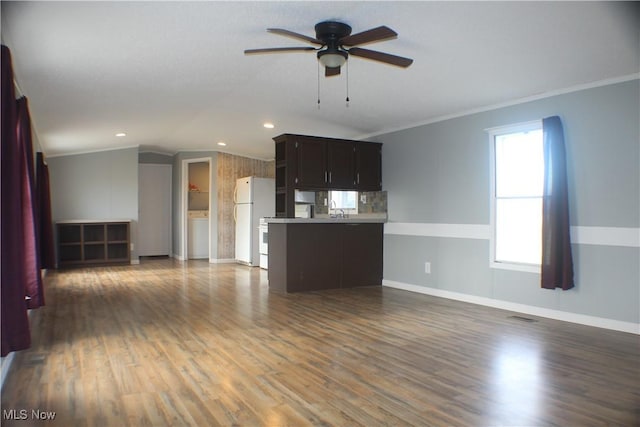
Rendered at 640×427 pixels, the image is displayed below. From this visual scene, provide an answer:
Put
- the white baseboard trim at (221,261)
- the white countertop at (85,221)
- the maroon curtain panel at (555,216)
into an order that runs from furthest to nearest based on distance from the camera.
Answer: the white baseboard trim at (221,261) < the white countertop at (85,221) < the maroon curtain panel at (555,216)

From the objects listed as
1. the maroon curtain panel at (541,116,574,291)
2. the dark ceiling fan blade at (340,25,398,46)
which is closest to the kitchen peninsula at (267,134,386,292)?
the maroon curtain panel at (541,116,574,291)

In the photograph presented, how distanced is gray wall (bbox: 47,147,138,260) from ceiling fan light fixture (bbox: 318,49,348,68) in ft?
24.0

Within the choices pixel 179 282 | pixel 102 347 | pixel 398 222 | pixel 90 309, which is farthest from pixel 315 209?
pixel 102 347

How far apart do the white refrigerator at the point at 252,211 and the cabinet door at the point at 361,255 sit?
9.90ft

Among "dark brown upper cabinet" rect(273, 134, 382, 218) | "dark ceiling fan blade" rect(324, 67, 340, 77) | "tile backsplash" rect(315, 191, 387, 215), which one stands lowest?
"tile backsplash" rect(315, 191, 387, 215)

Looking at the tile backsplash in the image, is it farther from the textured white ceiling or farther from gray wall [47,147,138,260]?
gray wall [47,147,138,260]

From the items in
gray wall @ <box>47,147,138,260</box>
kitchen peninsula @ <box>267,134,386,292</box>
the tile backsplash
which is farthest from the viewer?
gray wall @ <box>47,147,138,260</box>

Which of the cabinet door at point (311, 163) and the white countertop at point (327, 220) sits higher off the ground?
the cabinet door at point (311, 163)

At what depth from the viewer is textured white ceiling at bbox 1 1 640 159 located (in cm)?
296

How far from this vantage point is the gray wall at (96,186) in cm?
887

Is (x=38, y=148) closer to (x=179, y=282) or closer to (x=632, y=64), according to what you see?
(x=179, y=282)

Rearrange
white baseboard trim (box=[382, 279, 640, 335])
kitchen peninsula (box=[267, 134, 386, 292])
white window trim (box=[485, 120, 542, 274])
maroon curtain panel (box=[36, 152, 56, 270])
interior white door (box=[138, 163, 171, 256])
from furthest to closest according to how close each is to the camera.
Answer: interior white door (box=[138, 163, 171, 256])
maroon curtain panel (box=[36, 152, 56, 270])
kitchen peninsula (box=[267, 134, 386, 292])
white window trim (box=[485, 120, 542, 274])
white baseboard trim (box=[382, 279, 640, 335])

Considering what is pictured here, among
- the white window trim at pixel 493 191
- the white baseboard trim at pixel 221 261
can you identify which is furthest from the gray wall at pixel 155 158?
A: the white window trim at pixel 493 191

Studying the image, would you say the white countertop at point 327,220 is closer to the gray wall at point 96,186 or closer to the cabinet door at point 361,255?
the cabinet door at point 361,255
